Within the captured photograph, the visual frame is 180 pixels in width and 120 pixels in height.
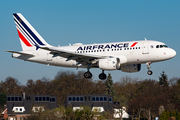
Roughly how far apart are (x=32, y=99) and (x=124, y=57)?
69.5m

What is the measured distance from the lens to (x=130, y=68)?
5097 cm

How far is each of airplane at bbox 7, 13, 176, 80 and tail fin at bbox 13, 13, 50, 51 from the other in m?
0.18

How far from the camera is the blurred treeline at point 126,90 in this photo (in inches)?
4547

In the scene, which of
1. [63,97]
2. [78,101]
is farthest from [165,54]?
[63,97]

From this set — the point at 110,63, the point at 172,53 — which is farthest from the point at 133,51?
the point at 172,53

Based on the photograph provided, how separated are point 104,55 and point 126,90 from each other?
107 metres

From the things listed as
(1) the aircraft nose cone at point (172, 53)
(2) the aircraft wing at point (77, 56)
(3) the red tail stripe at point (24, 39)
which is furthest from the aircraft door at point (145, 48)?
(3) the red tail stripe at point (24, 39)

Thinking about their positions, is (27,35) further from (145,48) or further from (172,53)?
(172,53)

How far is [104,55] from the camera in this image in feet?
158

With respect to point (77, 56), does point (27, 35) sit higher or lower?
higher

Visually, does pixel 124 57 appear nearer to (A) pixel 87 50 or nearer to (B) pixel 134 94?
(A) pixel 87 50

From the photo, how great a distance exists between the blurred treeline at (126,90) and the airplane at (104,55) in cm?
6012

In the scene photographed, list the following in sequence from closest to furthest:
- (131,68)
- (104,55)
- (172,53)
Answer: (172,53)
(104,55)
(131,68)

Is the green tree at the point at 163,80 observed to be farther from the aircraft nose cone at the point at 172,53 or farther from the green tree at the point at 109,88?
the aircraft nose cone at the point at 172,53
